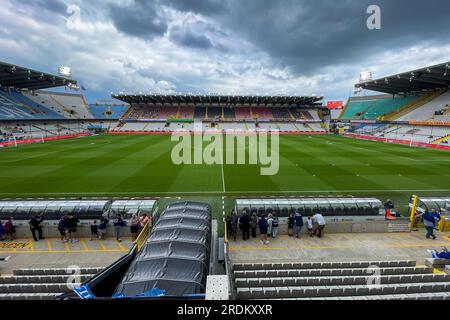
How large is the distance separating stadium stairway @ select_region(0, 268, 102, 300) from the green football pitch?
9.50m

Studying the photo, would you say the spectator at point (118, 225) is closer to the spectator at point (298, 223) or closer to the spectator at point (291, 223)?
the spectator at point (291, 223)

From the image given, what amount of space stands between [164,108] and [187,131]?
1980cm

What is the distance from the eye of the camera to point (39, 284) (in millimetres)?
6645

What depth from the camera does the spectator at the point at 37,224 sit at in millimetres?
10984

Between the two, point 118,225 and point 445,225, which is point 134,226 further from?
point 445,225

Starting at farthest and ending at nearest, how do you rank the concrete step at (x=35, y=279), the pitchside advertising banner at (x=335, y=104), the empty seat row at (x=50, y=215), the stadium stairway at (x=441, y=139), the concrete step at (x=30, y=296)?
the pitchside advertising banner at (x=335, y=104)
the stadium stairway at (x=441, y=139)
the empty seat row at (x=50, y=215)
the concrete step at (x=35, y=279)
the concrete step at (x=30, y=296)

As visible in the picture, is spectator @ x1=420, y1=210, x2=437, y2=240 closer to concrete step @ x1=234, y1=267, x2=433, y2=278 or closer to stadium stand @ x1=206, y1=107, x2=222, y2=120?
concrete step @ x1=234, y1=267, x2=433, y2=278

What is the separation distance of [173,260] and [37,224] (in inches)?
341

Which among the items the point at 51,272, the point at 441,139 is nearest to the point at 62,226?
the point at 51,272

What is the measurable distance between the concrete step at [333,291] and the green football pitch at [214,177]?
11.0 m

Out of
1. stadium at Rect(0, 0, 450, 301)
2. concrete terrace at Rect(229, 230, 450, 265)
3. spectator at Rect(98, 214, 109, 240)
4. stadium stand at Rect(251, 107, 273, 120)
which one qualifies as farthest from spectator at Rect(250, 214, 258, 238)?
stadium stand at Rect(251, 107, 273, 120)

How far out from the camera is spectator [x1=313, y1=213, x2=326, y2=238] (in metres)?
11.4

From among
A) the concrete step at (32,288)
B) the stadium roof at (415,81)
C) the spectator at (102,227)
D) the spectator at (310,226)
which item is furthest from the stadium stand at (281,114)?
the concrete step at (32,288)
